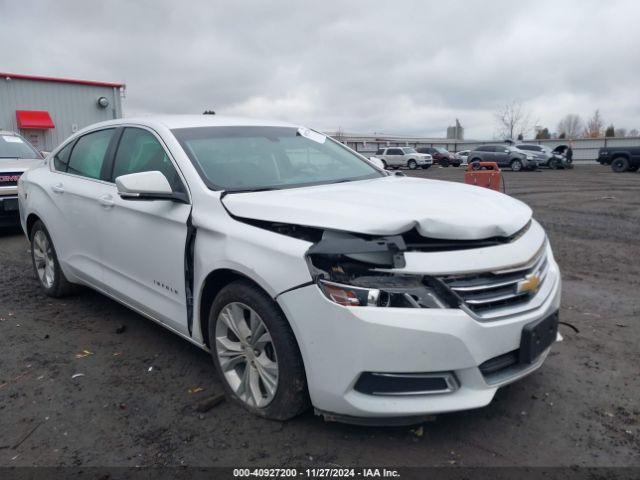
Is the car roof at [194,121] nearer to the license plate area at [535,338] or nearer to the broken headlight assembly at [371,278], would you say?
the broken headlight assembly at [371,278]

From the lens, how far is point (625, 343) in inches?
148

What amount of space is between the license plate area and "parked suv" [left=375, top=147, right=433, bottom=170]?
33564 mm

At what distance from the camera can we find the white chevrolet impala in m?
2.33

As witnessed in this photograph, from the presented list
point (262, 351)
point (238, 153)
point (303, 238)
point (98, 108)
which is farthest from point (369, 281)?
point (98, 108)

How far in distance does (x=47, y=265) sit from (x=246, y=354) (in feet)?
10.1

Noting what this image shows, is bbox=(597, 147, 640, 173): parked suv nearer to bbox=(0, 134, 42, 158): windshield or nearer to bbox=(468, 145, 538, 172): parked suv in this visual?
bbox=(468, 145, 538, 172): parked suv

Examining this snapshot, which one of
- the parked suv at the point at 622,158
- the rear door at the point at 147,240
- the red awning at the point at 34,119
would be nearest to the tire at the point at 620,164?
the parked suv at the point at 622,158

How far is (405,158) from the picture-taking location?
3656 cm

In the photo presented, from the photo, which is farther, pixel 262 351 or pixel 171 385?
pixel 171 385

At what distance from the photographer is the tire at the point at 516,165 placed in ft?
98.6

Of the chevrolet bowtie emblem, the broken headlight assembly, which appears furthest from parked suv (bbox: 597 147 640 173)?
the broken headlight assembly

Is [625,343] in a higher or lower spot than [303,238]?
lower

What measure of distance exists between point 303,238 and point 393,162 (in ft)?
117

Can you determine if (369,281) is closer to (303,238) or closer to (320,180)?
(303,238)
